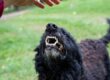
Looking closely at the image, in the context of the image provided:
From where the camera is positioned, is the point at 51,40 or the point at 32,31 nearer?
the point at 51,40

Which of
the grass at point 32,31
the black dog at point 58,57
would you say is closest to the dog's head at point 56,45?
the black dog at point 58,57

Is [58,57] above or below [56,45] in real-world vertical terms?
below

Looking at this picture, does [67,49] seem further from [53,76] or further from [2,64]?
[2,64]

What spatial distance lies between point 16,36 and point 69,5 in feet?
29.0

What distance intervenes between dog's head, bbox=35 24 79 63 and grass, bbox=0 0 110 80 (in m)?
1.73

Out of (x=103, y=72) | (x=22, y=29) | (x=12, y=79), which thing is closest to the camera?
(x=103, y=72)

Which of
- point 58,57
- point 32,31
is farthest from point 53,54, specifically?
point 32,31

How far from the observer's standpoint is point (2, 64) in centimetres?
1057

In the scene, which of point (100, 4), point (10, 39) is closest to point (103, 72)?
point (10, 39)

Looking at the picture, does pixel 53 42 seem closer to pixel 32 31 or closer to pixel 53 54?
pixel 53 54

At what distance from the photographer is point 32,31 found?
14688mm

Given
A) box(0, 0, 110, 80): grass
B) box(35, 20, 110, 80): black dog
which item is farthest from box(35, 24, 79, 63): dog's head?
box(0, 0, 110, 80): grass

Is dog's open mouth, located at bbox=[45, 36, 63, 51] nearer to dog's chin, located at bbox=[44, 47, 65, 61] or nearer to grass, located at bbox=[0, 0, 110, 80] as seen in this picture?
dog's chin, located at bbox=[44, 47, 65, 61]

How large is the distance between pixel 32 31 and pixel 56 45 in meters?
8.43
